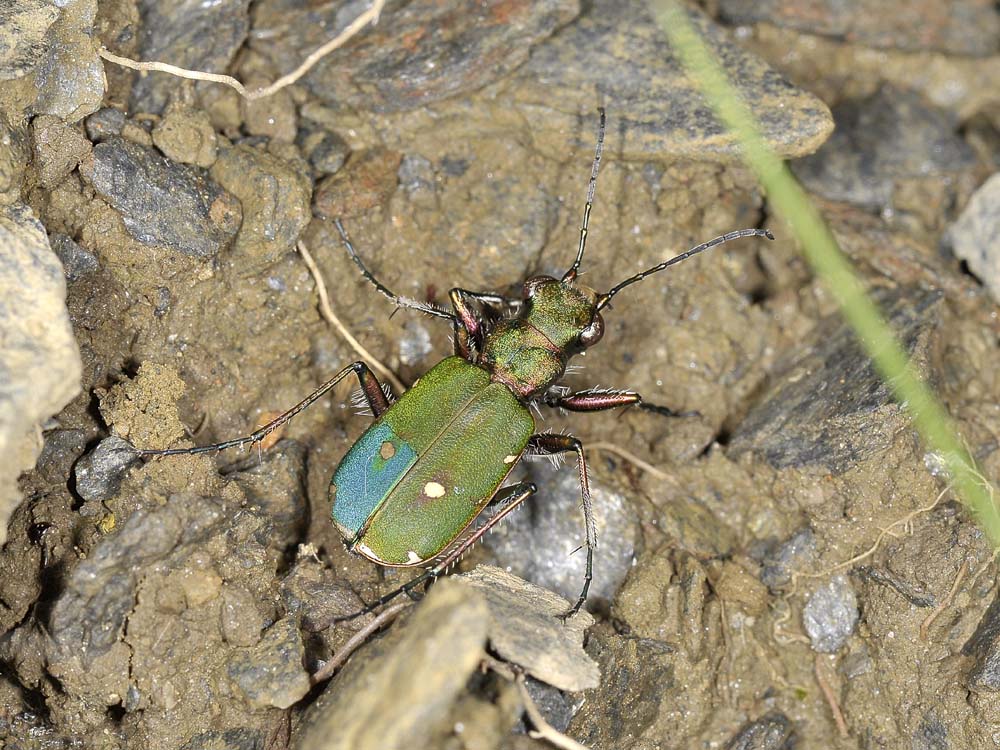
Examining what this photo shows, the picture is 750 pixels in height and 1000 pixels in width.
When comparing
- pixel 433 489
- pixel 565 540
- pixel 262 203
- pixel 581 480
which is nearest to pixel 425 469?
pixel 433 489

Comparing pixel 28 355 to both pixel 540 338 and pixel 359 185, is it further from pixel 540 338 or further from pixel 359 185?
pixel 540 338

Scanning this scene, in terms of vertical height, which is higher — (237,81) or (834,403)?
(237,81)

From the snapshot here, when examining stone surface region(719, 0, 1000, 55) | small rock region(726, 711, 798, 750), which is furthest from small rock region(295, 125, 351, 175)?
small rock region(726, 711, 798, 750)

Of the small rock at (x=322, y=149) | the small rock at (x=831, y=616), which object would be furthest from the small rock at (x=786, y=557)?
the small rock at (x=322, y=149)

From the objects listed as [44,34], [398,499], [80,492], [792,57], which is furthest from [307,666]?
[792,57]

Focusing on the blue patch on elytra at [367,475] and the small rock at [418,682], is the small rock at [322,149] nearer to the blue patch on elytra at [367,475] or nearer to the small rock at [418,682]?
the blue patch on elytra at [367,475]
